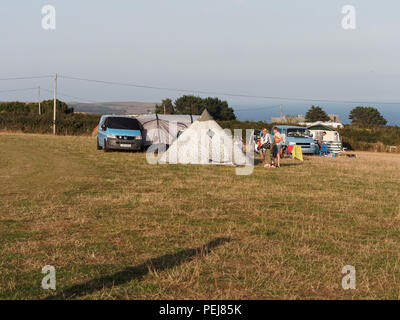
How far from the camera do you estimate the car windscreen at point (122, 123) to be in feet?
85.3

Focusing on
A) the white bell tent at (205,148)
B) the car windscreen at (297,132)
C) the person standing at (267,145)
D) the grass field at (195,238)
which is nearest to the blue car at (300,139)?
the car windscreen at (297,132)

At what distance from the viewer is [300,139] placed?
93.5 ft

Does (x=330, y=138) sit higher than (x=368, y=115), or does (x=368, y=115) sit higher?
(x=368, y=115)

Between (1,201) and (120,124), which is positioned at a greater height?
(120,124)

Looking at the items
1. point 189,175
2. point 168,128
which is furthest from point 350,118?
point 189,175

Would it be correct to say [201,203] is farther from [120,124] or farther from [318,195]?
[120,124]

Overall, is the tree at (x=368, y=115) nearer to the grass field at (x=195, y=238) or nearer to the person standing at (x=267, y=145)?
the person standing at (x=267, y=145)

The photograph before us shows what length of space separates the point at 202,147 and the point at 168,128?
27.4ft

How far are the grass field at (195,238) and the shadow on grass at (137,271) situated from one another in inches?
0.7

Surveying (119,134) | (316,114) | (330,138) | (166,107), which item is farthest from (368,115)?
(119,134)

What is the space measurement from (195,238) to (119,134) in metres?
18.3

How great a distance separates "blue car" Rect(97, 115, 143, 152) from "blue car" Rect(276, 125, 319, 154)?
7.65 m

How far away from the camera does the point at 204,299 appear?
495 cm

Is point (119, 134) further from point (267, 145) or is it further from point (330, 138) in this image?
point (330, 138)
